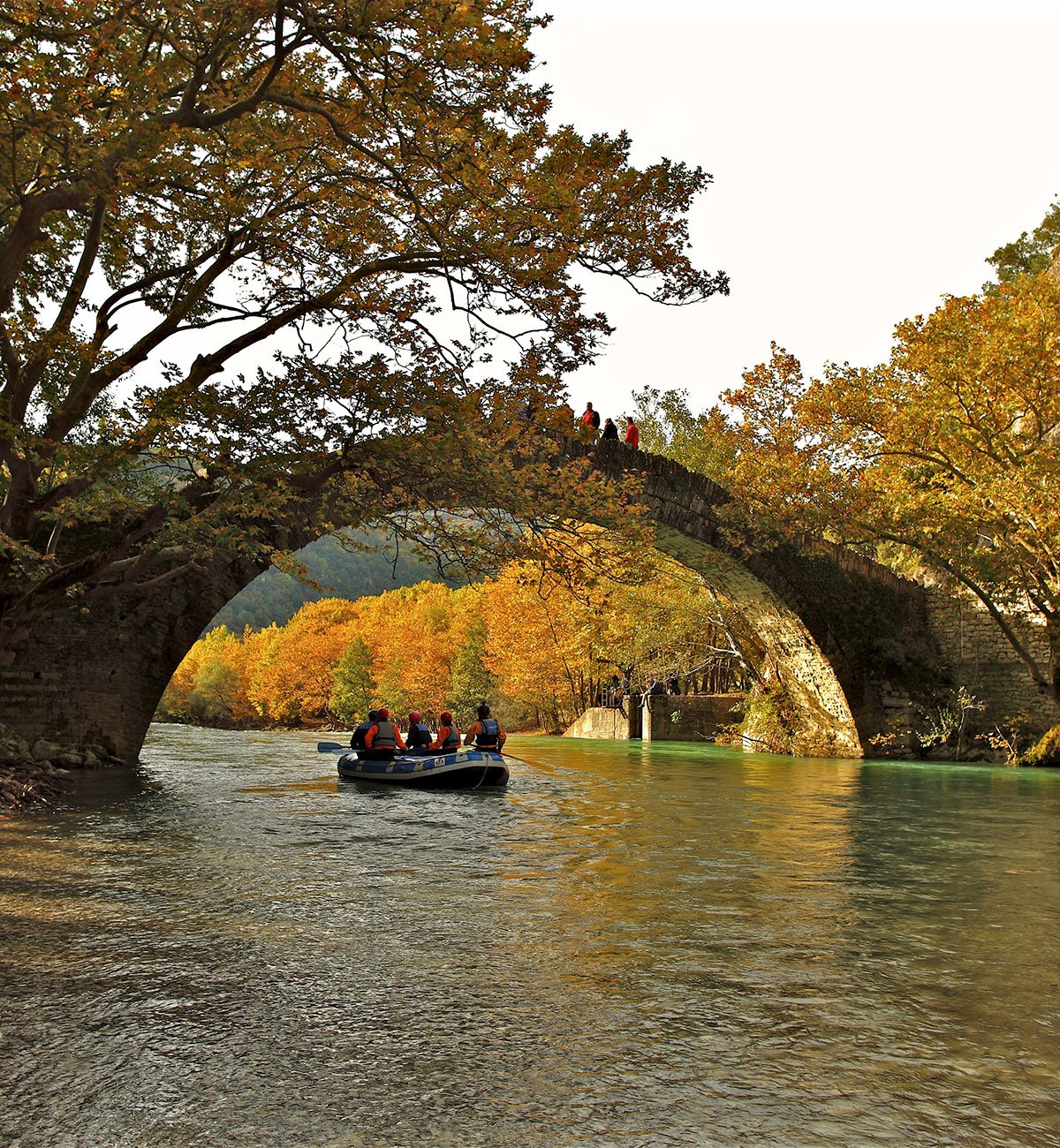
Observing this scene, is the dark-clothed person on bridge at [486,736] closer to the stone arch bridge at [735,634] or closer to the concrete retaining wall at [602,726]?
the stone arch bridge at [735,634]

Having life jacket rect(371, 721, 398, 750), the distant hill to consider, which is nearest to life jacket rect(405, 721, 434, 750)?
life jacket rect(371, 721, 398, 750)

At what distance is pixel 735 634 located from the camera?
28594 mm

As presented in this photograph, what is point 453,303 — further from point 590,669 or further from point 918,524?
point 590,669

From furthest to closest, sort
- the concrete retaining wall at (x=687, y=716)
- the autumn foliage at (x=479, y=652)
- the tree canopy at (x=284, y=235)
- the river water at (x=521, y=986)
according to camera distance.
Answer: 1. the concrete retaining wall at (x=687, y=716)
2. the autumn foliage at (x=479, y=652)
3. the tree canopy at (x=284, y=235)
4. the river water at (x=521, y=986)

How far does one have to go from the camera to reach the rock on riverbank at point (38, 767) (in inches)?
451

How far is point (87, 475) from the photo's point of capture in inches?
377

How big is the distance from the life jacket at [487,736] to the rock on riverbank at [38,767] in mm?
5231

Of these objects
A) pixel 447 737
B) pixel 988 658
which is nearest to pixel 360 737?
pixel 447 737

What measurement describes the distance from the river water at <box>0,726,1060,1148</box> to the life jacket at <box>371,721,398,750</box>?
4.96 meters

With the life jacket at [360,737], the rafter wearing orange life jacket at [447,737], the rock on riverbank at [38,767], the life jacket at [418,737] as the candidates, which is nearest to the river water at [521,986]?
the rock on riverbank at [38,767]

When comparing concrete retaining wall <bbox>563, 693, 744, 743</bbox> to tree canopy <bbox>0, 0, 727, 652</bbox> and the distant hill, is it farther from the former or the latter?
the distant hill

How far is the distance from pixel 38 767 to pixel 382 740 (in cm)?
458

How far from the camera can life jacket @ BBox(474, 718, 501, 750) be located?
619 inches

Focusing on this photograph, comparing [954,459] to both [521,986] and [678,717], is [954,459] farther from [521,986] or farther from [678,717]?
[521,986]
